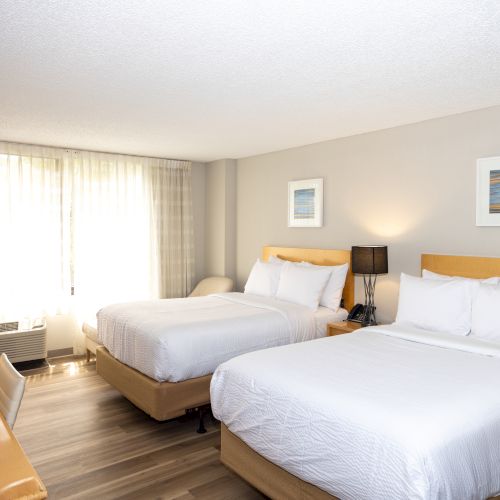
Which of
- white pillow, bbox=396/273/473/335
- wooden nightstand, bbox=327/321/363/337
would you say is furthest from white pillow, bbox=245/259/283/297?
white pillow, bbox=396/273/473/335

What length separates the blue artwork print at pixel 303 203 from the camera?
469 cm

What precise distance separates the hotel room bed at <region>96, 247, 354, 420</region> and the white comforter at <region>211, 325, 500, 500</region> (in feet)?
2.18

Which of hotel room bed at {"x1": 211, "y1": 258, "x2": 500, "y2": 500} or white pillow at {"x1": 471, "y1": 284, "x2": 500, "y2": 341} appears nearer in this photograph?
hotel room bed at {"x1": 211, "y1": 258, "x2": 500, "y2": 500}

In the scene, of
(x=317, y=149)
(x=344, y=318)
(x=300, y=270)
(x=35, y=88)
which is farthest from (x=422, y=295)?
(x=35, y=88)

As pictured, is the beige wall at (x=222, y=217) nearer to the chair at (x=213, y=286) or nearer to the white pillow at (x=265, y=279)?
the chair at (x=213, y=286)

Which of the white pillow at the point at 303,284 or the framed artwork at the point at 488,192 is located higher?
the framed artwork at the point at 488,192

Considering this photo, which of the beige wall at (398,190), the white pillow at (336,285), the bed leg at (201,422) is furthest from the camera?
the white pillow at (336,285)

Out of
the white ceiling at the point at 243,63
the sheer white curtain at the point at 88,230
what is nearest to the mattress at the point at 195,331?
the sheer white curtain at the point at 88,230

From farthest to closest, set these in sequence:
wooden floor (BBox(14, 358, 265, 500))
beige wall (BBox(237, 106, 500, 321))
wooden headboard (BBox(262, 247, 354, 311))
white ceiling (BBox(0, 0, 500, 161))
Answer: wooden headboard (BBox(262, 247, 354, 311)) < beige wall (BBox(237, 106, 500, 321)) < wooden floor (BBox(14, 358, 265, 500)) < white ceiling (BBox(0, 0, 500, 161))

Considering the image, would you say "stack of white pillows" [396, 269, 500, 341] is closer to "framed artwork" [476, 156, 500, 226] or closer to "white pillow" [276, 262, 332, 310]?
"framed artwork" [476, 156, 500, 226]

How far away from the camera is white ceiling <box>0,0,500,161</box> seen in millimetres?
1869

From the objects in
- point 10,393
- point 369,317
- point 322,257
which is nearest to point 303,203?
point 322,257

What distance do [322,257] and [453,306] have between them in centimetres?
171

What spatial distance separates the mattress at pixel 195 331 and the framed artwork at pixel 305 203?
100cm
